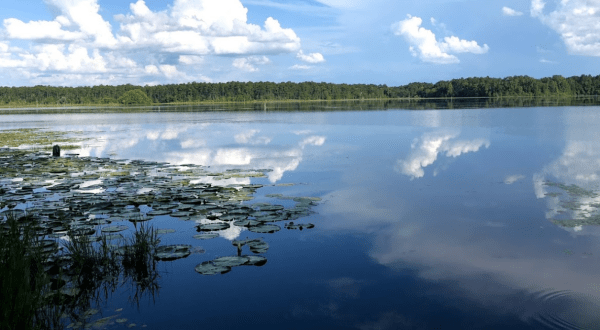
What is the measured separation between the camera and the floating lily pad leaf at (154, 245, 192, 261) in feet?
19.9

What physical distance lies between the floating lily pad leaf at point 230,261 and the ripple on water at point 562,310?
3.10 meters

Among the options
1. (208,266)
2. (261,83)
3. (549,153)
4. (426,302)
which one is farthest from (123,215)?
(261,83)

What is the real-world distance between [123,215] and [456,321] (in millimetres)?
5429

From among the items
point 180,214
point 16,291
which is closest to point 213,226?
point 180,214

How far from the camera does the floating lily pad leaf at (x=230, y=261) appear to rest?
18.9 ft

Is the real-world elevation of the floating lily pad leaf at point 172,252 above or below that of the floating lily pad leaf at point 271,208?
below

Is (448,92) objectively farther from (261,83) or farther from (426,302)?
(426,302)

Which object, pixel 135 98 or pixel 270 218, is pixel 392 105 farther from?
pixel 135 98

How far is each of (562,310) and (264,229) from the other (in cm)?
388

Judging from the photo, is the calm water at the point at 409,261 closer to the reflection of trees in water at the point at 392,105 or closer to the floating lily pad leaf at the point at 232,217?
the floating lily pad leaf at the point at 232,217

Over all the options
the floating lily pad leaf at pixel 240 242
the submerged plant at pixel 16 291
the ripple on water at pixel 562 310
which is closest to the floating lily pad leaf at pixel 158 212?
the floating lily pad leaf at pixel 240 242

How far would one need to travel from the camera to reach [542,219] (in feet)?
25.0

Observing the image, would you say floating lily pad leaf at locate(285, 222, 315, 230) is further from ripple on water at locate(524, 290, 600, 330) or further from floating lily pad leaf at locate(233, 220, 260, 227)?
ripple on water at locate(524, 290, 600, 330)

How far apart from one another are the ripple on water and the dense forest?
13008 cm
